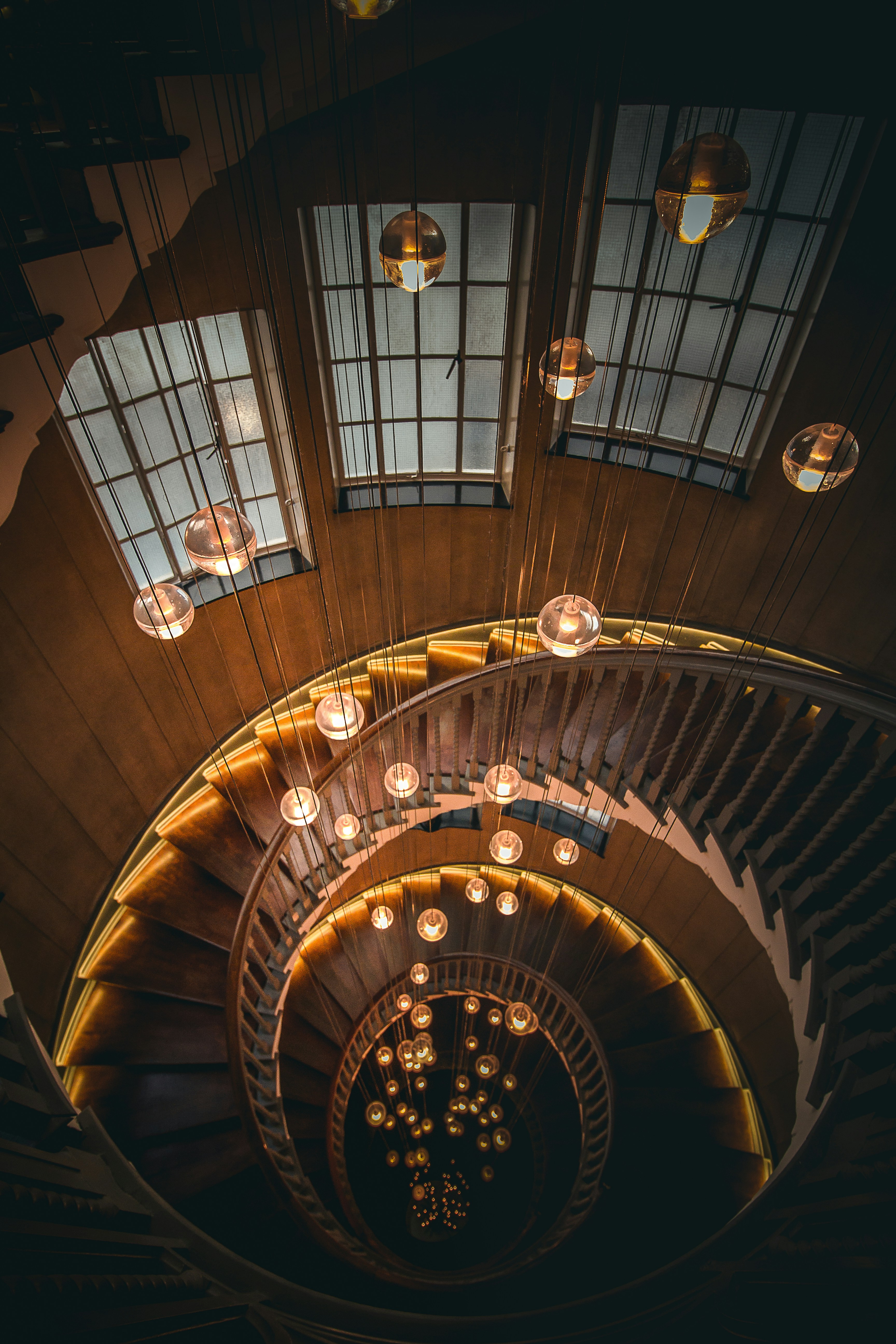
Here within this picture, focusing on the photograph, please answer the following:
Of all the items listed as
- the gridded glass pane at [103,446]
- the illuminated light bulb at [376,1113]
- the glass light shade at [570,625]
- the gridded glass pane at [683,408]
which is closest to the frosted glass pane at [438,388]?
the gridded glass pane at [683,408]

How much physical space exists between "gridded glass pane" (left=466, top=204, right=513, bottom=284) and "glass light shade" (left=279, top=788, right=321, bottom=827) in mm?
4843

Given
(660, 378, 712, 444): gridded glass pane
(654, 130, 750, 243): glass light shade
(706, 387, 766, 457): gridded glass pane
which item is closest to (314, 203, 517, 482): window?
(660, 378, 712, 444): gridded glass pane

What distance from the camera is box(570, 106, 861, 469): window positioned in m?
4.58

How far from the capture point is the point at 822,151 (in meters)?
4.48

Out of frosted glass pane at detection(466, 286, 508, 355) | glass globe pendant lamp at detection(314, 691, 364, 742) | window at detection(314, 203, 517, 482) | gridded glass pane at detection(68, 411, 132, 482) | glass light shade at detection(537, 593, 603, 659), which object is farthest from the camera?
frosted glass pane at detection(466, 286, 508, 355)

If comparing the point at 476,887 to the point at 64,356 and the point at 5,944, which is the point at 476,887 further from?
the point at 64,356

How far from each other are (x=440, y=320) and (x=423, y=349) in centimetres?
33

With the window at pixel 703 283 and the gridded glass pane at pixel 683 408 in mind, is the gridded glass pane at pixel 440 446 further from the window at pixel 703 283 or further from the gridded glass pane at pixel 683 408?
the gridded glass pane at pixel 683 408

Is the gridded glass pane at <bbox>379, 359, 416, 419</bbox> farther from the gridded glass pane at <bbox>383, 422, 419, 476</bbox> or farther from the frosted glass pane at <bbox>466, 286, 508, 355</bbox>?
the frosted glass pane at <bbox>466, 286, 508, 355</bbox>

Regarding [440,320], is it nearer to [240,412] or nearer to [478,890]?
[240,412]

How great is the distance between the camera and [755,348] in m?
5.34

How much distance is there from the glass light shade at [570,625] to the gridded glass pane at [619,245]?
163 inches

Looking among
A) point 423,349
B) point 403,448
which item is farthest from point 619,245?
point 403,448

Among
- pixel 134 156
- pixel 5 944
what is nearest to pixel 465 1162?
pixel 5 944
